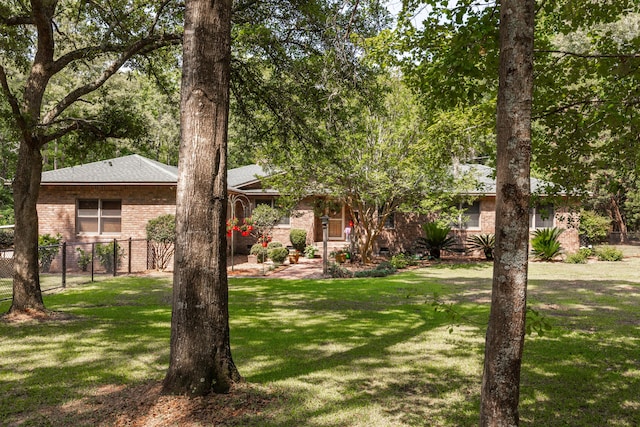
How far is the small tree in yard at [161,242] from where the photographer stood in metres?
19.0

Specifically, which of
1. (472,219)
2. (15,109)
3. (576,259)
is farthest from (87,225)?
(576,259)

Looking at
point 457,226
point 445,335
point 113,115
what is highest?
point 113,115

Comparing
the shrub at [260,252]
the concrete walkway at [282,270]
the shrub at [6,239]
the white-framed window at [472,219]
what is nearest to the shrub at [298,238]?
the concrete walkway at [282,270]

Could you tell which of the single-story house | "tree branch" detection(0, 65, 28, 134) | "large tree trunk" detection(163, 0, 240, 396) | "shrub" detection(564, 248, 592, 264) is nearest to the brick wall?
the single-story house

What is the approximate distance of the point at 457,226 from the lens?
25406 millimetres

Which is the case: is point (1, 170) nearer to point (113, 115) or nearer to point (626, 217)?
point (113, 115)

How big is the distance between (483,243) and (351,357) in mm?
18637

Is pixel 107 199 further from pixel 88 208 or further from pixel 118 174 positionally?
pixel 118 174

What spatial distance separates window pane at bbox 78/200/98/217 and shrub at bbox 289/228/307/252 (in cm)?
918

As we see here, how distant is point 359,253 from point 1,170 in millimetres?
31675

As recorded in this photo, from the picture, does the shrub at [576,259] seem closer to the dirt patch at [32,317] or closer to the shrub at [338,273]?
the shrub at [338,273]

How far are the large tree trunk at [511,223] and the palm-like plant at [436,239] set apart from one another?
20.4m

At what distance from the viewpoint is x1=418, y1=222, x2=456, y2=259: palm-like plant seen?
23.4 metres

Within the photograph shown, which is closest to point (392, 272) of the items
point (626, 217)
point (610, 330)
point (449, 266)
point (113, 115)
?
point (449, 266)
